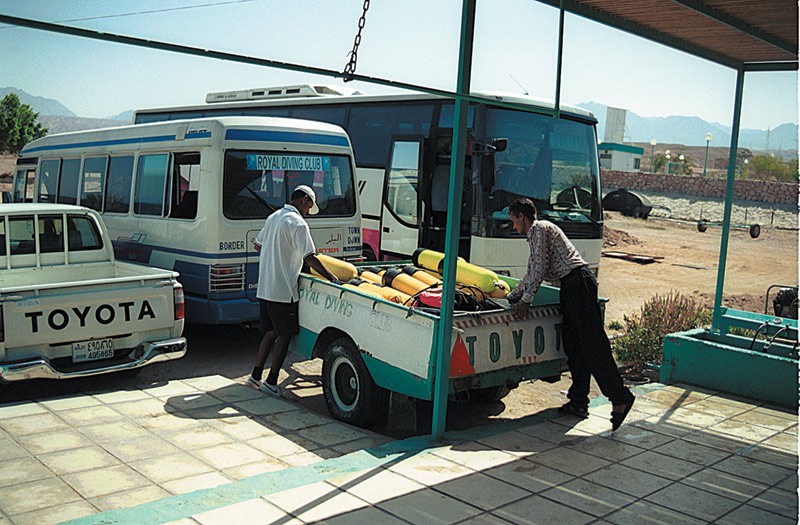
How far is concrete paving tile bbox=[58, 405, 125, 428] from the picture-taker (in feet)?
21.2

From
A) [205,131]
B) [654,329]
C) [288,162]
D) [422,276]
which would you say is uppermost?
[205,131]

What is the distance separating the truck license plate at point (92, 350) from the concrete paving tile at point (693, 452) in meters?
5.14

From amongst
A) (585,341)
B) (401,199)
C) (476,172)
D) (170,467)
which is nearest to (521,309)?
(585,341)

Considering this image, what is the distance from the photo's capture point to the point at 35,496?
485 centimetres

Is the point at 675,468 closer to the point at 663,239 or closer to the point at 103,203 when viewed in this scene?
the point at 103,203

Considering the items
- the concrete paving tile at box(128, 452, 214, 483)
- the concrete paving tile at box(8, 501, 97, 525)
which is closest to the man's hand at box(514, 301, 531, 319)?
the concrete paving tile at box(128, 452, 214, 483)

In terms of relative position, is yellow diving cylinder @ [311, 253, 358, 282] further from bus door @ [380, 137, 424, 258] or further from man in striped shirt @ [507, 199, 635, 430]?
bus door @ [380, 137, 424, 258]

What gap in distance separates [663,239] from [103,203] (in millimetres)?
26120

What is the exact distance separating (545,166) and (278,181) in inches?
167

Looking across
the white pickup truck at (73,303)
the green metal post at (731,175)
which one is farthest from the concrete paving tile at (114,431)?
the green metal post at (731,175)

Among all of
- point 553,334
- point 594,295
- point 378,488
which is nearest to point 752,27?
point 594,295

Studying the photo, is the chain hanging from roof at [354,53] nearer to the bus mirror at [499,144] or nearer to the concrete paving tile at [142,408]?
the concrete paving tile at [142,408]

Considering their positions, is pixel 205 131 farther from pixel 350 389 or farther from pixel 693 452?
pixel 693 452

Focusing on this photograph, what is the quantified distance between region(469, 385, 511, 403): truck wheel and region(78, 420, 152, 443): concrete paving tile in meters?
3.14
